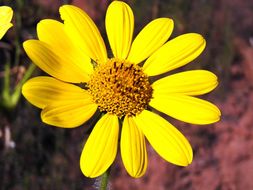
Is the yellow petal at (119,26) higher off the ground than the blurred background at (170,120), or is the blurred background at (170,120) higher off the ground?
the yellow petal at (119,26)

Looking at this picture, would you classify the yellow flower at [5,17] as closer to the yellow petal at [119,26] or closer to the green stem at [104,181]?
the yellow petal at [119,26]

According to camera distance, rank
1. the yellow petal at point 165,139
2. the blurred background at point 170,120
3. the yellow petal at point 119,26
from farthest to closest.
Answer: the blurred background at point 170,120 → the yellow petal at point 119,26 → the yellow petal at point 165,139

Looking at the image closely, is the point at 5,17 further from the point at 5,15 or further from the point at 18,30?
the point at 18,30

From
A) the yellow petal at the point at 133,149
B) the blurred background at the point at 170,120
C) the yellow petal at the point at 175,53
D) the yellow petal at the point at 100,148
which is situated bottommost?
the blurred background at the point at 170,120

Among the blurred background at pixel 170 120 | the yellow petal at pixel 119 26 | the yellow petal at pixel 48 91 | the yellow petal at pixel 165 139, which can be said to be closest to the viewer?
the yellow petal at pixel 48 91

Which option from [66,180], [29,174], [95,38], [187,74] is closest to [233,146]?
[66,180]

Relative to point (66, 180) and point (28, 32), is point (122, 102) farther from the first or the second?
point (28, 32)

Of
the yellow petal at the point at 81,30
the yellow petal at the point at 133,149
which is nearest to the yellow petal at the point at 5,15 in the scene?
the yellow petal at the point at 81,30
